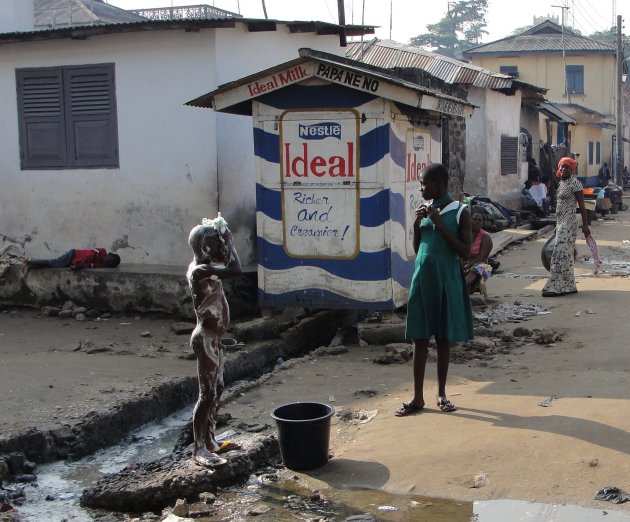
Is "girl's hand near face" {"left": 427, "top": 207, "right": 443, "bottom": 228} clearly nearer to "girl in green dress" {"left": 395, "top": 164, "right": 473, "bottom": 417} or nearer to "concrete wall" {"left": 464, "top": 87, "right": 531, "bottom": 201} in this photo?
"girl in green dress" {"left": 395, "top": 164, "right": 473, "bottom": 417}

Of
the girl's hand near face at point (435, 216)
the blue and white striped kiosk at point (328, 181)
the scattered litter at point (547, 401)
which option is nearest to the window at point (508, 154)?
the blue and white striped kiosk at point (328, 181)

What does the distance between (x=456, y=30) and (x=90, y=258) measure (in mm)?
73616

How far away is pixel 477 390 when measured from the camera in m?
6.52

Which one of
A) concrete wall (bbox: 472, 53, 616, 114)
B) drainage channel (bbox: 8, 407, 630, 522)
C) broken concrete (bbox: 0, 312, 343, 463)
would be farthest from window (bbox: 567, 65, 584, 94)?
drainage channel (bbox: 8, 407, 630, 522)

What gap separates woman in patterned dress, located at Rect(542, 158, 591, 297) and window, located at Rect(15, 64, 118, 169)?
5505 millimetres

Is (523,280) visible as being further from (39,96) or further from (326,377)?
(39,96)

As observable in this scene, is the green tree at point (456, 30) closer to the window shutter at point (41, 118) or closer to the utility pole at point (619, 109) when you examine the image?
the utility pole at point (619, 109)

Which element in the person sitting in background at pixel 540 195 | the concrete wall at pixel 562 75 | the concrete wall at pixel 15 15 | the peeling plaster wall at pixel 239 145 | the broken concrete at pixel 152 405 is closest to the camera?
the broken concrete at pixel 152 405

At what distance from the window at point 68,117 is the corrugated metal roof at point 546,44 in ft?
114

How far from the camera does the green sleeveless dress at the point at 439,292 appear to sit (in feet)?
19.0

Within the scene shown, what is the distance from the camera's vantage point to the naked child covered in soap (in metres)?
4.91

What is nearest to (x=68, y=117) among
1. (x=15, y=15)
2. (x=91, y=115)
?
(x=91, y=115)

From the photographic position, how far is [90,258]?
1022 cm

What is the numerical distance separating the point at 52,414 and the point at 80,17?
1516cm
